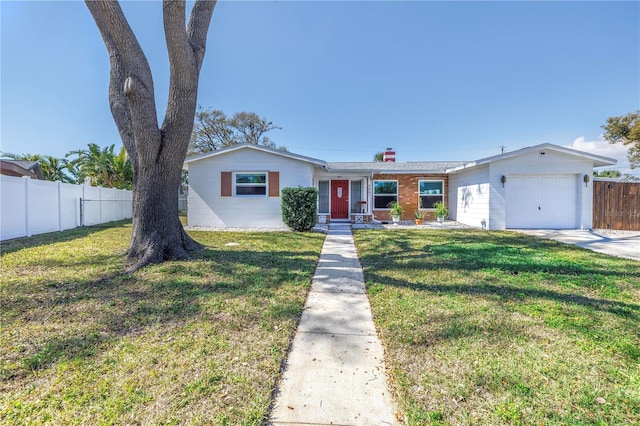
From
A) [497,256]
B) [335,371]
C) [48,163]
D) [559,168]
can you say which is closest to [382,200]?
[559,168]

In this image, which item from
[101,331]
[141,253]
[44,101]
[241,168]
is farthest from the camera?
[44,101]

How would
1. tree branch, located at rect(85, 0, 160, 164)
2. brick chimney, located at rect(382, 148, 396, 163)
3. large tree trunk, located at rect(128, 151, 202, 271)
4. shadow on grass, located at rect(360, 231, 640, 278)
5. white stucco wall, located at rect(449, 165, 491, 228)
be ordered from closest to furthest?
1. tree branch, located at rect(85, 0, 160, 164)
2. shadow on grass, located at rect(360, 231, 640, 278)
3. large tree trunk, located at rect(128, 151, 202, 271)
4. white stucco wall, located at rect(449, 165, 491, 228)
5. brick chimney, located at rect(382, 148, 396, 163)

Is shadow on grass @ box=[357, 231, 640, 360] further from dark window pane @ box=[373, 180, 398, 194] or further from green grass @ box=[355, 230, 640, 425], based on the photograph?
dark window pane @ box=[373, 180, 398, 194]

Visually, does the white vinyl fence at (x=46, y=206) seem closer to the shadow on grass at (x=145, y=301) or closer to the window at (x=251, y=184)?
the shadow on grass at (x=145, y=301)

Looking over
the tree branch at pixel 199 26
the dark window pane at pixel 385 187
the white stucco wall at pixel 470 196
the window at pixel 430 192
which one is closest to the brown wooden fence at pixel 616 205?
the white stucco wall at pixel 470 196

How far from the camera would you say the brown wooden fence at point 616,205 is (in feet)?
36.3

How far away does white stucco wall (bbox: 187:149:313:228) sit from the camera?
12312mm

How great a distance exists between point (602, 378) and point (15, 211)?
13463 mm

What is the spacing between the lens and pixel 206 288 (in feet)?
14.1

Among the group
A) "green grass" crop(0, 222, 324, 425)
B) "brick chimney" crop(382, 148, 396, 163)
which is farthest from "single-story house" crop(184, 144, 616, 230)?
"green grass" crop(0, 222, 324, 425)

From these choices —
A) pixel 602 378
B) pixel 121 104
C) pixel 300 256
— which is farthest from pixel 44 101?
pixel 602 378

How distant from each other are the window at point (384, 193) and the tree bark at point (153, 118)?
37.2 feet

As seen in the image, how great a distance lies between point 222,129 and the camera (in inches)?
1124

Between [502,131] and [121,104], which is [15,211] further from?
[502,131]
